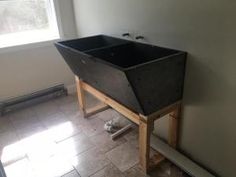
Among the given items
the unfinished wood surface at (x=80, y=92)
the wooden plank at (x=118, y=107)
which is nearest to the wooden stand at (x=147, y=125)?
the wooden plank at (x=118, y=107)

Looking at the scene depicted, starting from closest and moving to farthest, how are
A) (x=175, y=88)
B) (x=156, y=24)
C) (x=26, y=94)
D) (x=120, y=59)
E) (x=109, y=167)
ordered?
(x=175, y=88), (x=156, y=24), (x=109, y=167), (x=120, y=59), (x=26, y=94)

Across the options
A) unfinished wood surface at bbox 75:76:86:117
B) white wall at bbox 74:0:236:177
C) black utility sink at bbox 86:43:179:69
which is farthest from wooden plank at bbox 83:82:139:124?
white wall at bbox 74:0:236:177

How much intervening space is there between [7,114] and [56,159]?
115 cm

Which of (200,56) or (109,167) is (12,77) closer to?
(109,167)

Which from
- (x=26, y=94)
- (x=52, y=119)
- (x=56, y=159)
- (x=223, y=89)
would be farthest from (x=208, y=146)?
(x=26, y=94)

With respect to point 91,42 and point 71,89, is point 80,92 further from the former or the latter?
point 71,89

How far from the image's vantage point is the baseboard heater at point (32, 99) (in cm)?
269

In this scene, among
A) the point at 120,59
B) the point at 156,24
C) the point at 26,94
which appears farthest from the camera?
the point at 26,94

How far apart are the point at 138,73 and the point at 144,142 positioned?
59cm

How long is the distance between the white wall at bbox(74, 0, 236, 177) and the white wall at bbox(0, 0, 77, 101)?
120 cm

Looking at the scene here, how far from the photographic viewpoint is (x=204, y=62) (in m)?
1.45

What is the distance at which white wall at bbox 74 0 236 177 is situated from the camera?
4.28 ft

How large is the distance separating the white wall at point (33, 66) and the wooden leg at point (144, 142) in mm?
1800

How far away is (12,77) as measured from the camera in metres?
2.71
